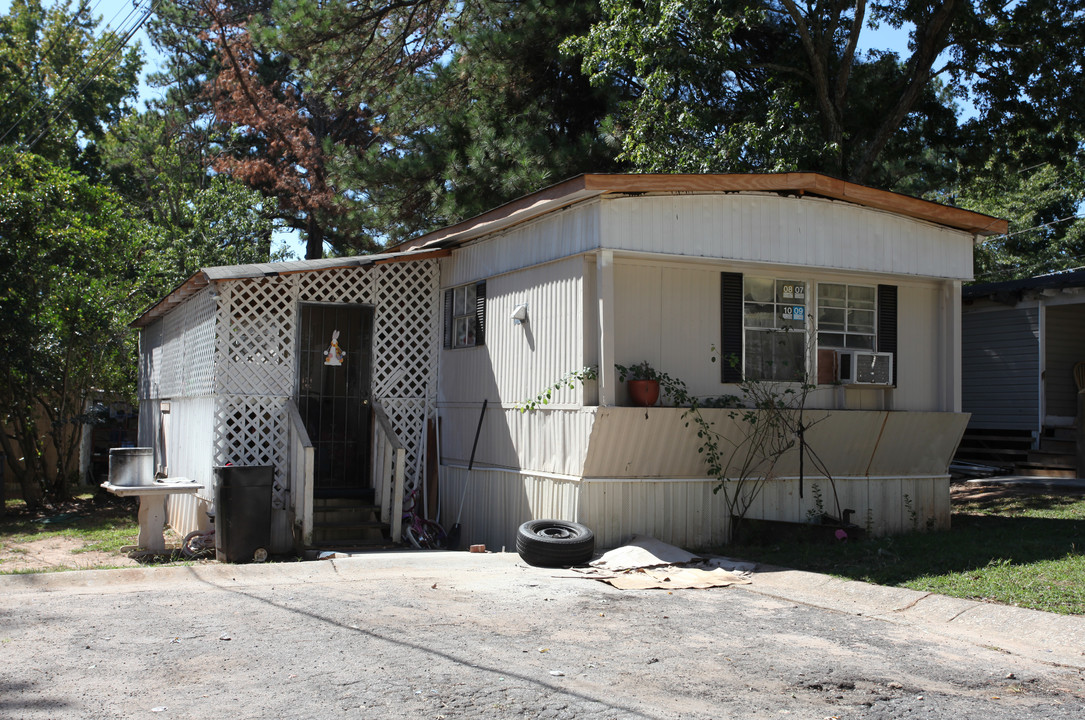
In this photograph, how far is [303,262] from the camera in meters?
12.0

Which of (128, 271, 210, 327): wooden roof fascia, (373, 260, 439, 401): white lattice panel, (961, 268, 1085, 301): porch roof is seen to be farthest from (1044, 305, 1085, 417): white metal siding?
(128, 271, 210, 327): wooden roof fascia

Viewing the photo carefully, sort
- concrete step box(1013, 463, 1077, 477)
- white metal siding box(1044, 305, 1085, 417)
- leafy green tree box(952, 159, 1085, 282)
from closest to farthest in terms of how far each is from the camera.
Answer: concrete step box(1013, 463, 1077, 477)
white metal siding box(1044, 305, 1085, 417)
leafy green tree box(952, 159, 1085, 282)

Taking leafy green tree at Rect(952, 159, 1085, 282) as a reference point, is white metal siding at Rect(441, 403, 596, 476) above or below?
below

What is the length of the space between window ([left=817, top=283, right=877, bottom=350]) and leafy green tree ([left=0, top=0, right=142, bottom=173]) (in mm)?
21748

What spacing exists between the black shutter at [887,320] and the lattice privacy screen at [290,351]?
5.75 meters

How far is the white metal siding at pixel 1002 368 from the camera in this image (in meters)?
17.0

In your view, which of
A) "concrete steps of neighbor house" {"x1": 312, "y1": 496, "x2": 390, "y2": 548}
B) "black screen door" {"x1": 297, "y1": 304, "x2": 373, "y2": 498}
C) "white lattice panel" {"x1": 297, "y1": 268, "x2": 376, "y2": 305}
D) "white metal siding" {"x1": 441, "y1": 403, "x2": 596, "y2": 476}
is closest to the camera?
"white metal siding" {"x1": 441, "y1": 403, "x2": 596, "y2": 476}

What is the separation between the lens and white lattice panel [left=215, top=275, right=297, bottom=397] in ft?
37.7

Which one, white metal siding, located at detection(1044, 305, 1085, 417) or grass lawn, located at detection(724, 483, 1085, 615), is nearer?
grass lawn, located at detection(724, 483, 1085, 615)

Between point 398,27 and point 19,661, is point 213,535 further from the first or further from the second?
point 398,27

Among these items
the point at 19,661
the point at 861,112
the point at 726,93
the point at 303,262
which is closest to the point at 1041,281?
the point at 861,112

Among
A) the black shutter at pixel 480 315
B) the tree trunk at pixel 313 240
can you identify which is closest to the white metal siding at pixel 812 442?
the black shutter at pixel 480 315

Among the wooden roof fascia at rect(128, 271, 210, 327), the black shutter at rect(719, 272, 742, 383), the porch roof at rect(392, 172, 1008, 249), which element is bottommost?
the black shutter at rect(719, 272, 742, 383)

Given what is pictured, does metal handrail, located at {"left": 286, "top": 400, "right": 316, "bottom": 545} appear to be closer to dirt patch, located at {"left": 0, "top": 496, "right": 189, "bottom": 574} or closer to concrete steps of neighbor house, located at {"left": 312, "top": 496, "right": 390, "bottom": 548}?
concrete steps of neighbor house, located at {"left": 312, "top": 496, "right": 390, "bottom": 548}
